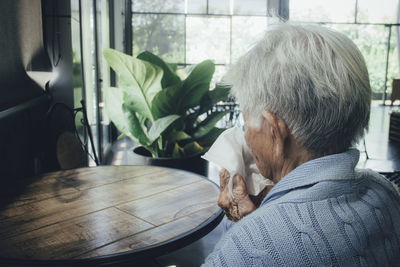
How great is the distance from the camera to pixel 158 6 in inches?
364

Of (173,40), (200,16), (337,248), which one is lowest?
(337,248)

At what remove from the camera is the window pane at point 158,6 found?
9.12 m

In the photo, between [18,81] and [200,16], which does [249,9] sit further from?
[18,81]

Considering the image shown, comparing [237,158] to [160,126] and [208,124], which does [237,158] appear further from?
Answer: [208,124]

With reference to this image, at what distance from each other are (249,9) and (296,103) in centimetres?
933

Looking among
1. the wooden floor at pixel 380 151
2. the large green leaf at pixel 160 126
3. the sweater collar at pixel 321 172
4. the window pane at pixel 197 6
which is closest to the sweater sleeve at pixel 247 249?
the sweater collar at pixel 321 172

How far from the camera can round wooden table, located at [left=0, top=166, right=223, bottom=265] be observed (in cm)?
104

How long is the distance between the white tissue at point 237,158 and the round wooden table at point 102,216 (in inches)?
9.5

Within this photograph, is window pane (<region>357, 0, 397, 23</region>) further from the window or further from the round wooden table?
the round wooden table

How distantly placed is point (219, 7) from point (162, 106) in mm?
7506

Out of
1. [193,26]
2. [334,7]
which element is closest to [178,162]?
[193,26]

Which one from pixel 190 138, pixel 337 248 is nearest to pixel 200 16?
pixel 190 138

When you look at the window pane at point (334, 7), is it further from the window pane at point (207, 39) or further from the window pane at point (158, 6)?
the window pane at point (158, 6)

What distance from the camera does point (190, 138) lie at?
115 inches
